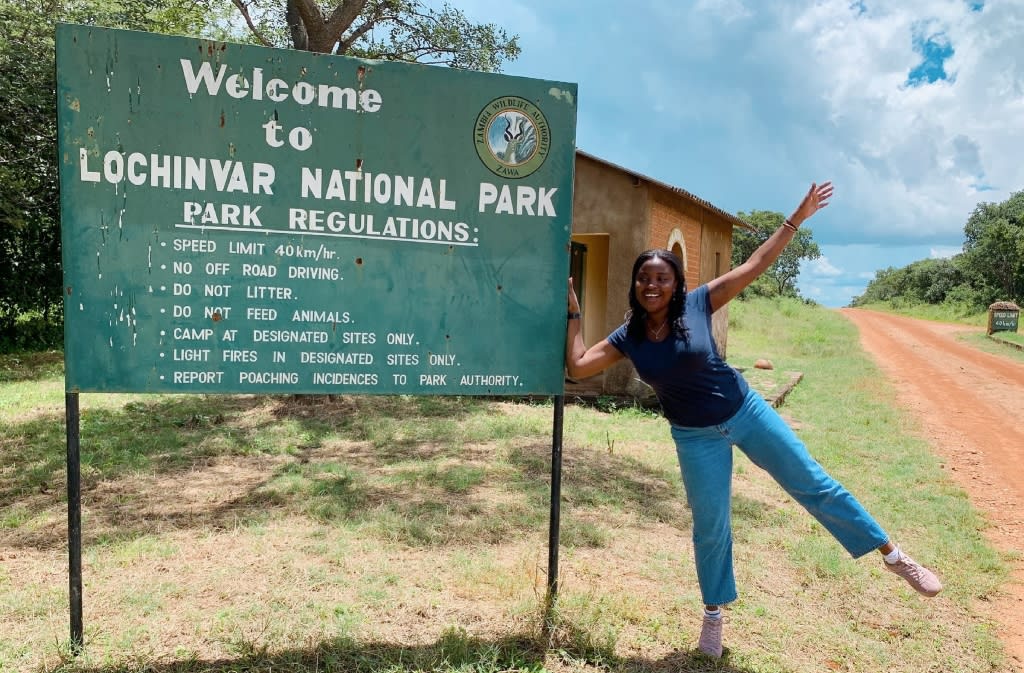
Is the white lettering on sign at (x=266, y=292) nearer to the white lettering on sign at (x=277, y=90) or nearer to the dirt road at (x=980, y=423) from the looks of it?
the white lettering on sign at (x=277, y=90)

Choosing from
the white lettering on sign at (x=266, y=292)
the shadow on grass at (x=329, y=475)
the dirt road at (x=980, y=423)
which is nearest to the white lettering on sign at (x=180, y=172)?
the white lettering on sign at (x=266, y=292)

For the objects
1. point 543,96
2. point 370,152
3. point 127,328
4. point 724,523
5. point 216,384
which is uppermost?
point 543,96

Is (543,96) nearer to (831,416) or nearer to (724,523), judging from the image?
(724,523)

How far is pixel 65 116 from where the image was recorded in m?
2.59

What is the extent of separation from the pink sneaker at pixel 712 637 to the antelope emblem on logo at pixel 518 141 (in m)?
2.13

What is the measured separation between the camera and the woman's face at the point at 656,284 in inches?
110

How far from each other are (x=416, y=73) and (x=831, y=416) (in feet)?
26.8

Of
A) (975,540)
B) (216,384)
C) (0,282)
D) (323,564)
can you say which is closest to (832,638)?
(975,540)

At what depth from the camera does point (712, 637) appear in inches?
117

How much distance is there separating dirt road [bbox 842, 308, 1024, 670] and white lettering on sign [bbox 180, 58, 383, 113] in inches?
150

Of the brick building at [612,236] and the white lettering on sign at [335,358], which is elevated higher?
the brick building at [612,236]

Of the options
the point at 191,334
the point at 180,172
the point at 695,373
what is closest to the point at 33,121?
the point at 180,172

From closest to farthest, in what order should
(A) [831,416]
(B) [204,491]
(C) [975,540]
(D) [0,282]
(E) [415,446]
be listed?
(C) [975,540], (B) [204,491], (E) [415,446], (A) [831,416], (D) [0,282]

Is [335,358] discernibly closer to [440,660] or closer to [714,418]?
[440,660]
